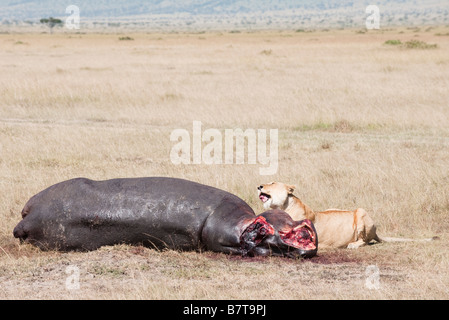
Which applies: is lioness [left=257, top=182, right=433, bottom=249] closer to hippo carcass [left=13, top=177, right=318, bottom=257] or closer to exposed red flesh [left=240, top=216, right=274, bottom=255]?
hippo carcass [left=13, top=177, right=318, bottom=257]

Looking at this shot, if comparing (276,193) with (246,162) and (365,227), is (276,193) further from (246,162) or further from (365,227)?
(246,162)

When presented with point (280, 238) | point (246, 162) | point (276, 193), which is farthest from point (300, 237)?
point (246, 162)

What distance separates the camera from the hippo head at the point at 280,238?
25.9ft

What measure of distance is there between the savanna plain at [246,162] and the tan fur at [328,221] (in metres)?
0.24

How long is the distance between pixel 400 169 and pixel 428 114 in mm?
7496

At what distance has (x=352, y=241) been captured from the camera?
9.06 meters

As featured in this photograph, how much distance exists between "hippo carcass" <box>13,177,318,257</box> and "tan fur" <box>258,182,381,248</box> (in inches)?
23.2

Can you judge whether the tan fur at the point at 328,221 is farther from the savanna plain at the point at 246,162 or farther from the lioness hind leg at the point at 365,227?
the savanna plain at the point at 246,162

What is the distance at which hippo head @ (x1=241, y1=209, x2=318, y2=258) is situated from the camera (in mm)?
7883

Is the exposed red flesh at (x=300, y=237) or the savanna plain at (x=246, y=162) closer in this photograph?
the savanna plain at (x=246, y=162)

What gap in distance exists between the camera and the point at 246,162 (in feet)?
48.6

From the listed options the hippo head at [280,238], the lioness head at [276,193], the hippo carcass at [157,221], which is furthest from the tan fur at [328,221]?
the hippo head at [280,238]
